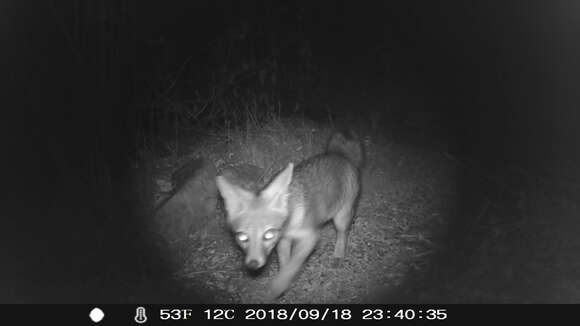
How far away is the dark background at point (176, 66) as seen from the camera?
1752 mm

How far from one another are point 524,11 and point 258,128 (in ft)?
4.70

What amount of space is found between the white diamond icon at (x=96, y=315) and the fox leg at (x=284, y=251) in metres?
0.85

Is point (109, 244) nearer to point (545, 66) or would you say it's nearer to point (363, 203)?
point (363, 203)

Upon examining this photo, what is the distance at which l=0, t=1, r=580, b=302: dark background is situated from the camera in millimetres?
1752

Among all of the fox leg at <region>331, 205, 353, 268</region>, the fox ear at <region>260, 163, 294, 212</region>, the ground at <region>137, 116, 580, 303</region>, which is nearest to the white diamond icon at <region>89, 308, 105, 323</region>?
the ground at <region>137, 116, 580, 303</region>

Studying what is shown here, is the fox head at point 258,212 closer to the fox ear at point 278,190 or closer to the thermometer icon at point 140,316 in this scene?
the fox ear at point 278,190

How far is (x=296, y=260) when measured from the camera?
2207 mm

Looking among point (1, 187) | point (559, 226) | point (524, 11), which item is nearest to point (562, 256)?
point (559, 226)

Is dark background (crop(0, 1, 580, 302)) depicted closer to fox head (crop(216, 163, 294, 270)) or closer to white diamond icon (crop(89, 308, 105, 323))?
white diamond icon (crop(89, 308, 105, 323))

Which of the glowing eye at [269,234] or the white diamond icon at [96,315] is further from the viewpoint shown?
the glowing eye at [269,234]

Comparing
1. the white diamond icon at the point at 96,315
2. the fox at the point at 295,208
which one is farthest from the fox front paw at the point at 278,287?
the white diamond icon at the point at 96,315

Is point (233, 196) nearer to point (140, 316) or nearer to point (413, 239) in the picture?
point (140, 316)

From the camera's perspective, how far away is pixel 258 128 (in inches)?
107

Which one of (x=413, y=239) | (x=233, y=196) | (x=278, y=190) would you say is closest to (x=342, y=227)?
(x=413, y=239)
